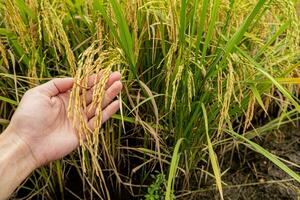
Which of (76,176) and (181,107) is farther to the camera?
(76,176)

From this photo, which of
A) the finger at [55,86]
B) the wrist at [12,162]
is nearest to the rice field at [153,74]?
the finger at [55,86]

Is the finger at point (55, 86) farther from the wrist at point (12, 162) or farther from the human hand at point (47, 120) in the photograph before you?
the wrist at point (12, 162)

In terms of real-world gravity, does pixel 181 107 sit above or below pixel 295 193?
above

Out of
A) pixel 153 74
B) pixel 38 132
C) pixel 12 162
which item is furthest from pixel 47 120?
pixel 153 74

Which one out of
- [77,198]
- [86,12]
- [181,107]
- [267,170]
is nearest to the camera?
[181,107]

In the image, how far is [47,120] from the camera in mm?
1381

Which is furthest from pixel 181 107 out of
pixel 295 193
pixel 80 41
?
pixel 295 193

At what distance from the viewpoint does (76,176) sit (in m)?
1.75

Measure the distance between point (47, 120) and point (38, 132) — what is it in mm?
53

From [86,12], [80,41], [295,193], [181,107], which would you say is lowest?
[295,193]

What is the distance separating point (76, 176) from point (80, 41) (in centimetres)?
58

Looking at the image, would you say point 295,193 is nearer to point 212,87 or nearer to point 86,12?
point 212,87

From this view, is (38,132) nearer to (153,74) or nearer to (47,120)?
(47,120)

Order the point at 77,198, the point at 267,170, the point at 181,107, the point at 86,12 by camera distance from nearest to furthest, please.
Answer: the point at 181,107 < the point at 86,12 < the point at 77,198 < the point at 267,170
